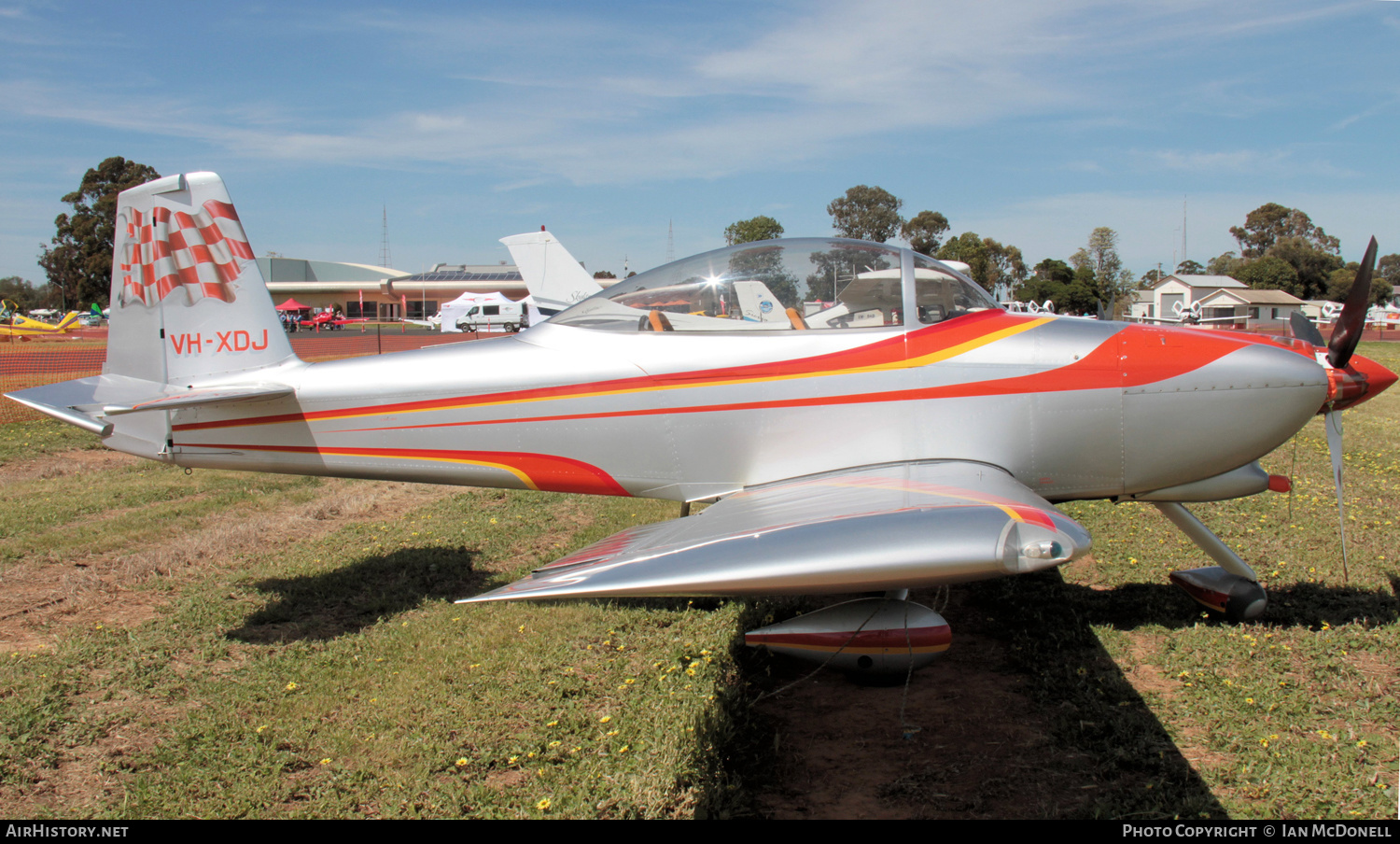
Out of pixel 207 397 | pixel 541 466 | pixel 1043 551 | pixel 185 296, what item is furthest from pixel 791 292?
pixel 185 296

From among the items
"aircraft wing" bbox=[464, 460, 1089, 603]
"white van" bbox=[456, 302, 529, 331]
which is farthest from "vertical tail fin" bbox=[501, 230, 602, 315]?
"white van" bbox=[456, 302, 529, 331]

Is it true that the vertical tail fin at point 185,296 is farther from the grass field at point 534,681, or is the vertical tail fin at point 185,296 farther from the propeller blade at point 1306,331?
the propeller blade at point 1306,331

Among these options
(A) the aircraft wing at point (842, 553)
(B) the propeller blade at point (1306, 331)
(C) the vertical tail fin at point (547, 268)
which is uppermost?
(C) the vertical tail fin at point (547, 268)

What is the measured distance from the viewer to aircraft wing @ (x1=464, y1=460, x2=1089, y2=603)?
2709 mm

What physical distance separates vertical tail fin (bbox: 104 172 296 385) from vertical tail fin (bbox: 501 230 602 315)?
13984 millimetres

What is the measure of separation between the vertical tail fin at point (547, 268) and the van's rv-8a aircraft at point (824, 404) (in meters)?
14.8

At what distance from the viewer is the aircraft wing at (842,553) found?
2.71 m

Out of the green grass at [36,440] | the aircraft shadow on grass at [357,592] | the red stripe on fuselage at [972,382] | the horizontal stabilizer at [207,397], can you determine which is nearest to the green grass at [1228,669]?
the red stripe on fuselage at [972,382]

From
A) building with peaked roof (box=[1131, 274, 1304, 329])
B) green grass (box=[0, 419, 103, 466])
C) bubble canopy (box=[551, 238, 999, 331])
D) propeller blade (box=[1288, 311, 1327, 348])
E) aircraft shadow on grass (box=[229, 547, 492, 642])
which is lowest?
aircraft shadow on grass (box=[229, 547, 492, 642])

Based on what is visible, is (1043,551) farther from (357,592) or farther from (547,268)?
(547,268)

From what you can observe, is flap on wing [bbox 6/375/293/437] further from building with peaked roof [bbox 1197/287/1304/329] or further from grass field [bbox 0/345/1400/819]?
building with peaked roof [bbox 1197/287/1304/329]

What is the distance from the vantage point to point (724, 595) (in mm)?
2740

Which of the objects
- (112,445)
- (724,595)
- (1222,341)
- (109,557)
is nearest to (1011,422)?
(1222,341)
